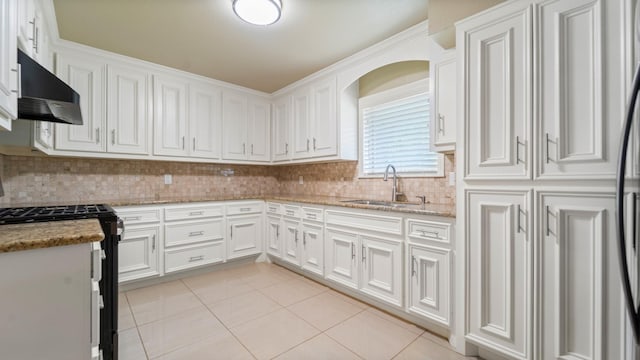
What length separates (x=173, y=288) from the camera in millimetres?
2676

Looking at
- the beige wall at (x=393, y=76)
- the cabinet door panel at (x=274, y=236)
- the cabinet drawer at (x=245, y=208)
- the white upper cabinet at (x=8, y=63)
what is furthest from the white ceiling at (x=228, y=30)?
the cabinet door panel at (x=274, y=236)

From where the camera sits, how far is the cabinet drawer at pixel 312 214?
2.72 meters

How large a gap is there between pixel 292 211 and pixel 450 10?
228 cm

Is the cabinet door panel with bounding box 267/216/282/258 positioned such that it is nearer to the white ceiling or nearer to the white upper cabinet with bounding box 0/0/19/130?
the white ceiling

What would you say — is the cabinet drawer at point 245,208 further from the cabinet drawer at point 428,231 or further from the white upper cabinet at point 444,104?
the white upper cabinet at point 444,104

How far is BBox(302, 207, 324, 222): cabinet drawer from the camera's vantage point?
107 inches

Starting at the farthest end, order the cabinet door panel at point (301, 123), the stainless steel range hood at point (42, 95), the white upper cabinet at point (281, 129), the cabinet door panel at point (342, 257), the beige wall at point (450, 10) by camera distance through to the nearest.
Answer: the white upper cabinet at point (281, 129)
the cabinet door panel at point (301, 123)
the cabinet door panel at point (342, 257)
the beige wall at point (450, 10)
the stainless steel range hood at point (42, 95)

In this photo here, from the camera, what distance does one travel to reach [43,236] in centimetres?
94

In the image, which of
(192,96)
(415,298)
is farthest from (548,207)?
(192,96)

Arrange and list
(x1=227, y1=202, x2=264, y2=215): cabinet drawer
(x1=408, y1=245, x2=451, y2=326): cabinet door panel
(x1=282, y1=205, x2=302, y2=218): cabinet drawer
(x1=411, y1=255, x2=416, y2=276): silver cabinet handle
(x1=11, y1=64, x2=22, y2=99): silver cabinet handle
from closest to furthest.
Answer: (x1=11, y1=64, x2=22, y2=99): silver cabinet handle → (x1=408, y1=245, x2=451, y2=326): cabinet door panel → (x1=411, y1=255, x2=416, y2=276): silver cabinet handle → (x1=282, y1=205, x2=302, y2=218): cabinet drawer → (x1=227, y1=202, x2=264, y2=215): cabinet drawer

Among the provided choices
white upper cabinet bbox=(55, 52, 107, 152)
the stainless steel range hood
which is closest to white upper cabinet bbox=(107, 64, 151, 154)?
white upper cabinet bbox=(55, 52, 107, 152)

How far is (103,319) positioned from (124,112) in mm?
2143

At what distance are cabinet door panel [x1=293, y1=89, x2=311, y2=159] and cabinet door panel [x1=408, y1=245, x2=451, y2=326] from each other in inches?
75.3

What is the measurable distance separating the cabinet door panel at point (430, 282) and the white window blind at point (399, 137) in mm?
933
